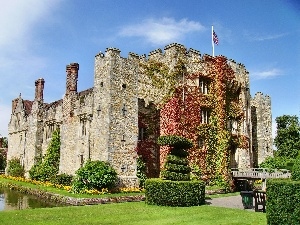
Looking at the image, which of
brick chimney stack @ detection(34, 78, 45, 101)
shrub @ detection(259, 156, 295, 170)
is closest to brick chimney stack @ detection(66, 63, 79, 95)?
brick chimney stack @ detection(34, 78, 45, 101)

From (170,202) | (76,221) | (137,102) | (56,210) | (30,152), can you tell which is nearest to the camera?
(76,221)

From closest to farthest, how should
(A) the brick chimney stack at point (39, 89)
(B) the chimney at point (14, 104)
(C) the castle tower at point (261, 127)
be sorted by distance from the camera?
(C) the castle tower at point (261, 127) < (A) the brick chimney stack at point (39, 89) < (B) the chimney at point (14, 104)

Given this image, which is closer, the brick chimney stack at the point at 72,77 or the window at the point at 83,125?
the window at the point at 83,125

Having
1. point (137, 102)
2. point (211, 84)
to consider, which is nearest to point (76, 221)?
point (137, 102)

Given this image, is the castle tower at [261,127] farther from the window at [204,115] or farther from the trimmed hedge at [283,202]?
the trimmed hedge at [283,202]

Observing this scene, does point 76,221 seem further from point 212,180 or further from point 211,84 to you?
point 211,84

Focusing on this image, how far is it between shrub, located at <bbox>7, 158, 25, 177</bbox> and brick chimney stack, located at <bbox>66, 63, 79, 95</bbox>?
12.3 metres

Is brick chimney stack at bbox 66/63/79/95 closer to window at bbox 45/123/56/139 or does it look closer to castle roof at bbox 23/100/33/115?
window at bbox 45/123/56/139

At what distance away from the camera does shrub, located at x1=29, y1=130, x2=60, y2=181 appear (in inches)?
1284

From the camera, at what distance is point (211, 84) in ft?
96.2

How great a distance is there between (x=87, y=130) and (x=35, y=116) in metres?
12.0

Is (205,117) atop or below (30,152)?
atop

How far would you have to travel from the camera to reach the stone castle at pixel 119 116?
25.2 meters

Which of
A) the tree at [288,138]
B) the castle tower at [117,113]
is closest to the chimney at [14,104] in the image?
the castle tower at [117,113]
